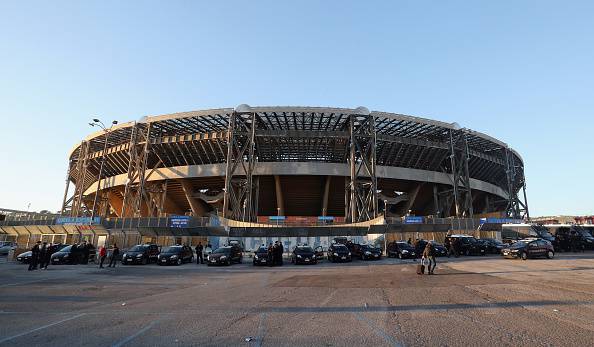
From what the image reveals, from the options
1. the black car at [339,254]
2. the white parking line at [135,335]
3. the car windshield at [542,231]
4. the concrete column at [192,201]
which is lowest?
the white parking line at [135,335]

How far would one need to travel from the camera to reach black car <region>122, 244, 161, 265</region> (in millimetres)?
23969

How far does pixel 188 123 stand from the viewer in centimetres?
4697

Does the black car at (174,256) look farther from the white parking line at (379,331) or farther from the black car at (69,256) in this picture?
the white parking line at (379,331)

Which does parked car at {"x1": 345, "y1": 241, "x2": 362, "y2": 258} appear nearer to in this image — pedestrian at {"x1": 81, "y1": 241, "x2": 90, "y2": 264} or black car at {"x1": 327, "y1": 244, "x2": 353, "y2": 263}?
black car at {"x1": 327, "y1": 244, "x2": 353, "y2": 263}

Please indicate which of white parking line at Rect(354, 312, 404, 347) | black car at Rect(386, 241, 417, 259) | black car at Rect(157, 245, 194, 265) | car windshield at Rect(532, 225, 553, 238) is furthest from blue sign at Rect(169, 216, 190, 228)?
car windshield at Rect(532, 225, 553, 238)

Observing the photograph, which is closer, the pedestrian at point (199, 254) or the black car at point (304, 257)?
the black car at point (304, 257)

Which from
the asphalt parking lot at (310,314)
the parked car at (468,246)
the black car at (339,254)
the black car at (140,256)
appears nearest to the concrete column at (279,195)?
the black car at (339,254)

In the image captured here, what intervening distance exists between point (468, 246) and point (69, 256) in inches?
1172

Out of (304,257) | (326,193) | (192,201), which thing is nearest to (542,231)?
(304,257)

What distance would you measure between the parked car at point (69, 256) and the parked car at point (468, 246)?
91.7ft

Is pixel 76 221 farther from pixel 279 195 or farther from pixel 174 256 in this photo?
pixel 279 195

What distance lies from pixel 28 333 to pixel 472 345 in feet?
23.7

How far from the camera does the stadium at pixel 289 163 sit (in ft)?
150

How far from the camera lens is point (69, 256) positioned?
24.3m
